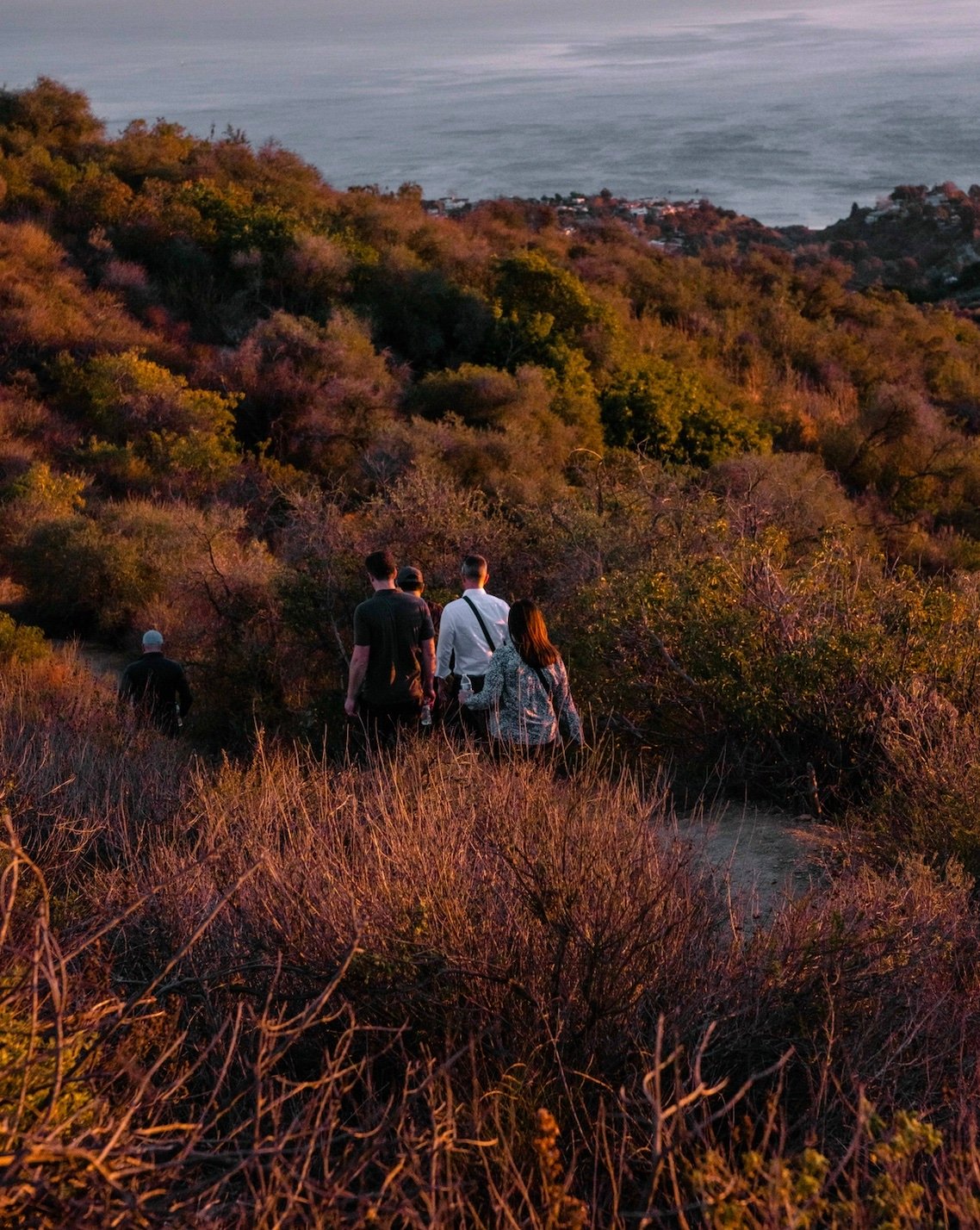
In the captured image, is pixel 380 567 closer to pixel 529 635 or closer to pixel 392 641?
pixel 392 641

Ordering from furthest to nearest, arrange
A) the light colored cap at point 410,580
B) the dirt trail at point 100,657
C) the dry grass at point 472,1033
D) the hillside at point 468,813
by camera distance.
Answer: the dirt trail at point 100,657, the light colored cap at point 410,580, the hillside at point 468,813, the dry grass at point 472,1033

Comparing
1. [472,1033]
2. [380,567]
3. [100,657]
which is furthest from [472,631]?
[100,657]

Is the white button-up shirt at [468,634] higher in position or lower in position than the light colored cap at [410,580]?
lower

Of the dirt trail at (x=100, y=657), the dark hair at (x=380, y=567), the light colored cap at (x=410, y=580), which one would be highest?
the dark hair at (x=380, y=567)

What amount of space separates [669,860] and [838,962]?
3.05 ft

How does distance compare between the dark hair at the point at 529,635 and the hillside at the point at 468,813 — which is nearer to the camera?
the hillside at the point at 468,813

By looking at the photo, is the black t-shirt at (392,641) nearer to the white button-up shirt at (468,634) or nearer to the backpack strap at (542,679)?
the white button-up shirt at (468,634)

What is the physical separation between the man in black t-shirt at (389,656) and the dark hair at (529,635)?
0.84 metres

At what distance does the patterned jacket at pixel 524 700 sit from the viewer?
674 centimetres

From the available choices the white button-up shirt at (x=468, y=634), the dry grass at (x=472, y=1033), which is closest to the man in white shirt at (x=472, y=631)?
the white button-up shirt at (x=468, y=634)

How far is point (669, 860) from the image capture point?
4969 mm

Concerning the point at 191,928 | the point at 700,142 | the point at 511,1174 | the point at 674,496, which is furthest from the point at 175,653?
the point at 700,142

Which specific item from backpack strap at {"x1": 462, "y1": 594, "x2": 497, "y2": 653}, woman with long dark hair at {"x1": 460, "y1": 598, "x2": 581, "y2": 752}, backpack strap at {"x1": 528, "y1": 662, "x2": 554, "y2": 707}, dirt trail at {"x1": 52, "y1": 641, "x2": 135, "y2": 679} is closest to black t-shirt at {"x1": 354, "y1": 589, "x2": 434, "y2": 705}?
backpack strap at {"x1": 462, "y1": 594, "x2": 497, "y2": 653}

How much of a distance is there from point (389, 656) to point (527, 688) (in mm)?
978
